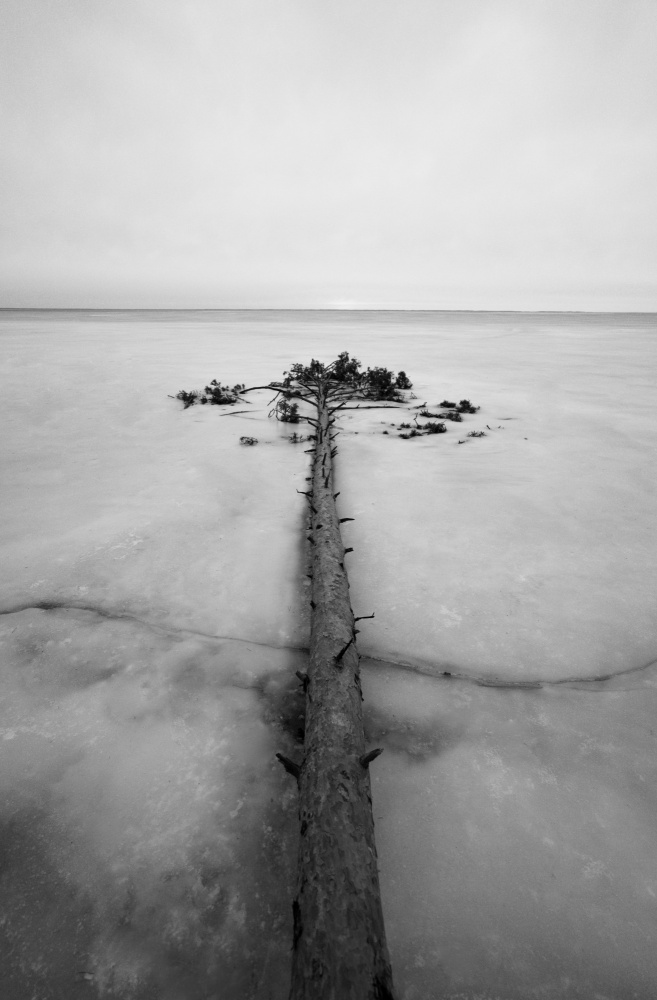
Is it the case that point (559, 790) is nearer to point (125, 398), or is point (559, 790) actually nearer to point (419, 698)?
point (419, 698)

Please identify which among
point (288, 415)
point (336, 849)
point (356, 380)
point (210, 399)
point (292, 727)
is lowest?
point (292, 727)

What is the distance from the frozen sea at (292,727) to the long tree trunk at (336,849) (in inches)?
13.2

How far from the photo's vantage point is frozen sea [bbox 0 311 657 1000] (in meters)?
1.73

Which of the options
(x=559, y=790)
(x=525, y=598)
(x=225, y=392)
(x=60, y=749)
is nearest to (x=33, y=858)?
(x=60, y=749)

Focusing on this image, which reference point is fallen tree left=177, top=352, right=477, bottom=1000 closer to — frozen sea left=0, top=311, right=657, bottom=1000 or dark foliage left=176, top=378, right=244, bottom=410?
frozen sea left=0, top=311, right=657, bottom=1000

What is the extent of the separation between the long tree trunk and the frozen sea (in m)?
0.34

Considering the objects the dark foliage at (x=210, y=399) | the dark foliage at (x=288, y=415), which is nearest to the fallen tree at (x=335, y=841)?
the dark foliage at (x=288, y=415)

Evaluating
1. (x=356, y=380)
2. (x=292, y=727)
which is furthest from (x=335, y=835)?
(x=356, y=380)

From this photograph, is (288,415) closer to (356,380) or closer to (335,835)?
(356,380)

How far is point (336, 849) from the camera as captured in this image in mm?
1681

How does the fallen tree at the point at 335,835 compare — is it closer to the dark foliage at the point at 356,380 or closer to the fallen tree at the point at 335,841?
the fallen tree at the point at 335,841

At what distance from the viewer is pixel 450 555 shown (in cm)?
423

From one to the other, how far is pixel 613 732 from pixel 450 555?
1942 millimetres

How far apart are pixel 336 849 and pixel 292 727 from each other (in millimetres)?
932
